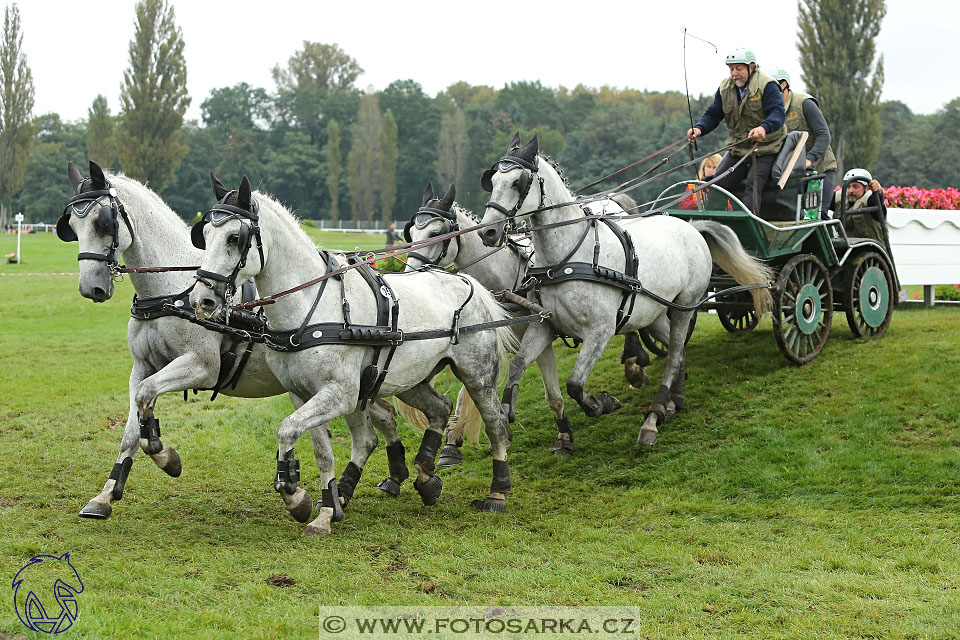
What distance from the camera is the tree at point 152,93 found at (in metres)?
43.1

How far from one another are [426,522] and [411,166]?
5465cm

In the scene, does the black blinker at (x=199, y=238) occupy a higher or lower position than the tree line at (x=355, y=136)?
lower

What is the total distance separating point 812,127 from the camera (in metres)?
9.81

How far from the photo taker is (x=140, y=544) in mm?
5930

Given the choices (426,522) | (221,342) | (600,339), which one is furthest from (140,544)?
(600,339)

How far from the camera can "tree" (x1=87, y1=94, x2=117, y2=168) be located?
54469mm

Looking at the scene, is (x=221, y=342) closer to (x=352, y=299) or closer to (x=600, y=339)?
(x=352, y=299)

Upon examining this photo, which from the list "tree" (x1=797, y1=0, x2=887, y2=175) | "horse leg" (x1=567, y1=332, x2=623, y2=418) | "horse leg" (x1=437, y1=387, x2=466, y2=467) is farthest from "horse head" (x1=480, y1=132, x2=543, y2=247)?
"tree" (x1=797, y1=0, x2=887, y2=175)

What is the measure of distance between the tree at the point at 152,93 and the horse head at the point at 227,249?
39941mm

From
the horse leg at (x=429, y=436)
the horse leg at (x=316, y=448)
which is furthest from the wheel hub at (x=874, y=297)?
the horse leg at (x=316, y=448)

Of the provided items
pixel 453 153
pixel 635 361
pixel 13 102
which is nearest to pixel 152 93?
pixel 13 102

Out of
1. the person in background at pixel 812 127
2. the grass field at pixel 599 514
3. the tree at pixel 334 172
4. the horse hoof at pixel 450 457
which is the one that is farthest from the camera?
the tree at pixel 334 172

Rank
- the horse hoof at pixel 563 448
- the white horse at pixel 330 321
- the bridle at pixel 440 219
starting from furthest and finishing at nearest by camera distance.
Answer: the horse hoof at pixel 563 448 < the bridle at pixel 440 219 < the white horse at pixel 330 321

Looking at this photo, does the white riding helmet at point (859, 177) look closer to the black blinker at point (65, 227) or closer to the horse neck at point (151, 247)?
the horse neck at point (151, 247)
